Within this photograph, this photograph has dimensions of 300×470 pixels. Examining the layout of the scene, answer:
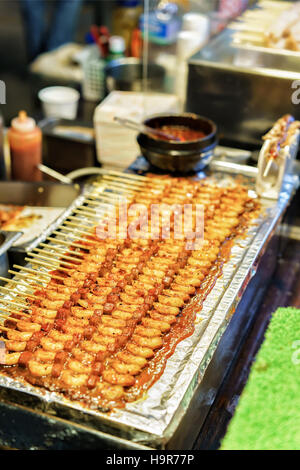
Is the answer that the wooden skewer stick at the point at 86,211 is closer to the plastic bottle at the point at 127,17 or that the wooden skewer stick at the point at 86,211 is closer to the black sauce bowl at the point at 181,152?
the black sauce bowl at the point at 181,152

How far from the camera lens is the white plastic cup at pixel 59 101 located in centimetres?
628

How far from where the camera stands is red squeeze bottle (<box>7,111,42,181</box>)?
467 centimetres

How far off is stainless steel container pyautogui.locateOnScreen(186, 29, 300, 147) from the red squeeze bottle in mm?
1374

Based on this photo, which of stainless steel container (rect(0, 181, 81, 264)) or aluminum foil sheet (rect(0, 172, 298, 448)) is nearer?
aluminum foil sheet (rect(0, 172, 298, 448))

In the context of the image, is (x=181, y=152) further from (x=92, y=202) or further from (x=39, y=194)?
(x=39, y=194)

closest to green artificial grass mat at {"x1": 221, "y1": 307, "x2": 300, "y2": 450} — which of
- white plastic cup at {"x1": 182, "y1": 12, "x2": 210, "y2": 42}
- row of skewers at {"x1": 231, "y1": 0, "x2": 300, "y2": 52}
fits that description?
row of skewers at {"x1": 231, "y1": 0, "x2": 300, "y2": 52}

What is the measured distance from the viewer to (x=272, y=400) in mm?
2988

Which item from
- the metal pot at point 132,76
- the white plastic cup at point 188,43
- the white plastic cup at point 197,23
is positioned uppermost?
the white plastic cup at point 197,23

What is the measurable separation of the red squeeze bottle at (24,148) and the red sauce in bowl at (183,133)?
1181 mm

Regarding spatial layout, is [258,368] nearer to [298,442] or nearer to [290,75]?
[298,442]

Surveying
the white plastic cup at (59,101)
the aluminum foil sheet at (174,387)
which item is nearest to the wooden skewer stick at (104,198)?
the aluminum foil sheet at (174,387)

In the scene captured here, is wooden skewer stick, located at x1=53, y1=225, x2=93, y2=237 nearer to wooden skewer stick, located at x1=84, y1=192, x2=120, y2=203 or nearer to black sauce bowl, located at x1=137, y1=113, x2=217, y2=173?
wooden skewer stick, located at x1=84, y1=192, x2=120, y2=203

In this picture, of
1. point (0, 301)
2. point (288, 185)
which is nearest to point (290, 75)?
point (288, 185)

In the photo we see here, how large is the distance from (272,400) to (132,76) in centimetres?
411
